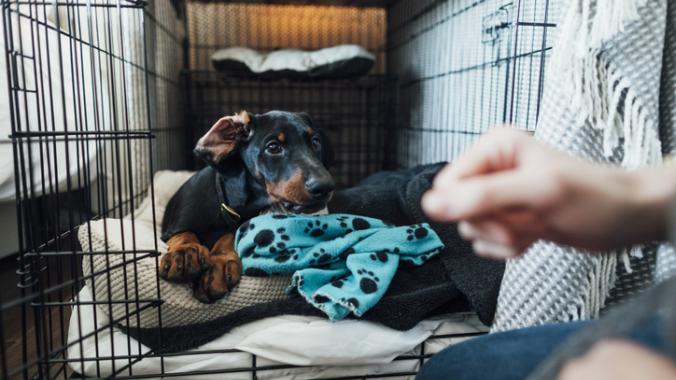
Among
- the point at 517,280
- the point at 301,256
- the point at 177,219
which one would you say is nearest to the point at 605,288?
the point at 517,280

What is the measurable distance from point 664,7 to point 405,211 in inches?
30.6

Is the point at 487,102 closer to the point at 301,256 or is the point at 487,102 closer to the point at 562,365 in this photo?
the point at 301,256

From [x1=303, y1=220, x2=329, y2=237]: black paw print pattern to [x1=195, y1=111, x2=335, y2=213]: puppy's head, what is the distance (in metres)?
0.07

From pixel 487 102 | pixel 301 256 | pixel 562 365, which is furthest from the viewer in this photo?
pixel 487 102

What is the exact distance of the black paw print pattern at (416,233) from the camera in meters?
1.11

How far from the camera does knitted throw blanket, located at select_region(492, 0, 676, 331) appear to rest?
2.50 feet

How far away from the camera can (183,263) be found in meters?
0.99

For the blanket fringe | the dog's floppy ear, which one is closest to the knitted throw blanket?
the blanket fringe

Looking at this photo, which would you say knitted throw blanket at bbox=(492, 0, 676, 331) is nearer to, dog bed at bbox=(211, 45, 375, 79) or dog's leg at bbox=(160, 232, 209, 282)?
dog's leg at bbox=(160, 232, 209, 282)

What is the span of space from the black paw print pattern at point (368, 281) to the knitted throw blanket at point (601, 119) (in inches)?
9.8

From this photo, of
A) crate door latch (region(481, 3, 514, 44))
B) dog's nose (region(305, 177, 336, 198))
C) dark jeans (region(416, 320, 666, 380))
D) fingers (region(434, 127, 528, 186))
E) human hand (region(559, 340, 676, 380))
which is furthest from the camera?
crate door latch (region(481, 3, 514, 44))

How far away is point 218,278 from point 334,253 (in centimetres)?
25

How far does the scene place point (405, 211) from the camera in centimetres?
137

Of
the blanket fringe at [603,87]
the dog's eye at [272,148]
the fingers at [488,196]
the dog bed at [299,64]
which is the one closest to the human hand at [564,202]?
the fingers at [488,196]
